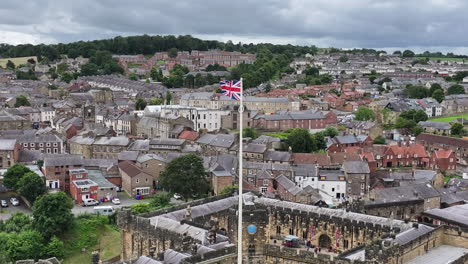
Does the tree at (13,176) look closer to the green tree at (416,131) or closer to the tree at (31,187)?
the tree at (31,187)

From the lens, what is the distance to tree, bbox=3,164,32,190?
56.0 metres

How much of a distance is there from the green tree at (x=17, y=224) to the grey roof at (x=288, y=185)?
24190 mm

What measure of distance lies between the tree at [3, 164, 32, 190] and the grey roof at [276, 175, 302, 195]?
26.7 meters

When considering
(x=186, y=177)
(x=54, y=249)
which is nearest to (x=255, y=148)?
(x=186, y=177)

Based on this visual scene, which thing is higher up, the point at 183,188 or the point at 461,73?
the point at 461,73

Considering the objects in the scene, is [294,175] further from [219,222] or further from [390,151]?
[219,222]

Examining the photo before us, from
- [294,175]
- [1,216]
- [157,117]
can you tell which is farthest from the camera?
[157,117]

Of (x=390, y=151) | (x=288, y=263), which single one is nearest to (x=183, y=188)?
(x=288, y=263)

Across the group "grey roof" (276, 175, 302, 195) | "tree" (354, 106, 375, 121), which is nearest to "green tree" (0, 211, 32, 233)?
"grey roof" (276, 175, 302, 195)

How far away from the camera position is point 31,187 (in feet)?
177

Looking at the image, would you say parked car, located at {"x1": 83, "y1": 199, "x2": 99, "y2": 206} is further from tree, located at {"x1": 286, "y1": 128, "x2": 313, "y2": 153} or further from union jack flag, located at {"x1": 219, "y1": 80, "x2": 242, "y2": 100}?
union jack flag, located at {"x1": 219, "y1": 80, "x2": 242, "y2": 100}

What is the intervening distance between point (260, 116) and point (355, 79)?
255ft

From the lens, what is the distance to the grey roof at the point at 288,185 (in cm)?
5322

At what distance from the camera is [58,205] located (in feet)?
151
